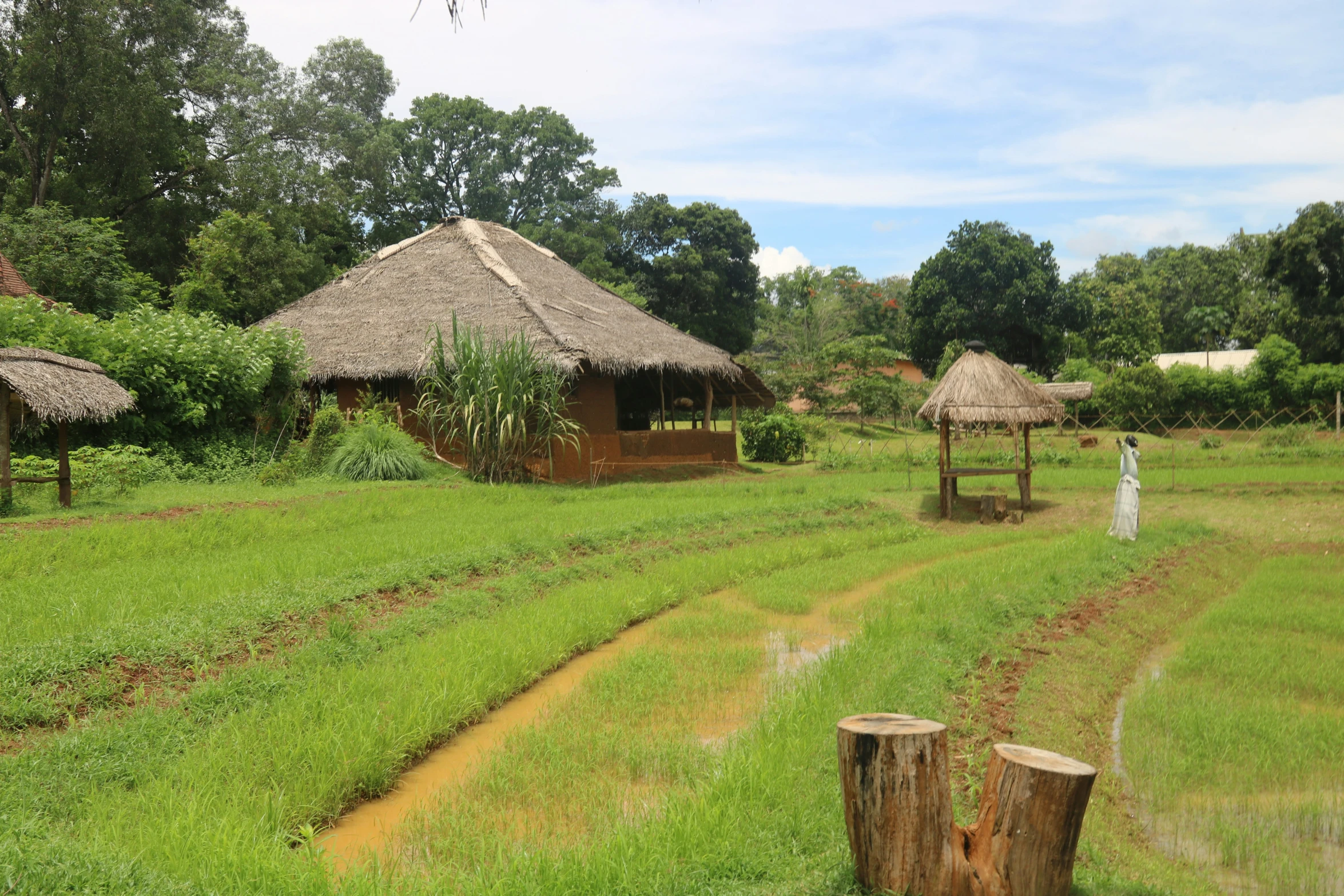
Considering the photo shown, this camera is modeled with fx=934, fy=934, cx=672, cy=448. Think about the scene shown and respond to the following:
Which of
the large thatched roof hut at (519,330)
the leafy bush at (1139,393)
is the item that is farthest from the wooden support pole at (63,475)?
the leafy bush at (1139,393)

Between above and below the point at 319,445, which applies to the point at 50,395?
above

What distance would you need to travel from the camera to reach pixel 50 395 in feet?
32.2

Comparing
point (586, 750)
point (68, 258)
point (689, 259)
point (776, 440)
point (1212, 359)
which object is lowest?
point (586, 750)

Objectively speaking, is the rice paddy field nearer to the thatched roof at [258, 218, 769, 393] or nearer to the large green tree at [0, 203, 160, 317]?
the thatched roof at [258, 218, 769, 393]

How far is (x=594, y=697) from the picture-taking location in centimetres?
561

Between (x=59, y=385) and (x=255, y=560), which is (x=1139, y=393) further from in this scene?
(x=59, y=385)

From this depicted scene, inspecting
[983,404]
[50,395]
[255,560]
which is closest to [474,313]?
[50,395]

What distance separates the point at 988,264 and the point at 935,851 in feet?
115

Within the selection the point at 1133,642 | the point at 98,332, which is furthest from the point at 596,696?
the point at 98,332

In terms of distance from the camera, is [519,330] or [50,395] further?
[519,330]

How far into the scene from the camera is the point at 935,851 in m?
3.01

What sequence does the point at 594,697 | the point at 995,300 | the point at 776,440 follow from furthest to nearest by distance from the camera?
the point at 995,300, the point at 776,440, the point at 594,697

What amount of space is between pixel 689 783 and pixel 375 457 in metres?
11.2

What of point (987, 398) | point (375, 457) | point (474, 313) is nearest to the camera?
point (987, 398)
